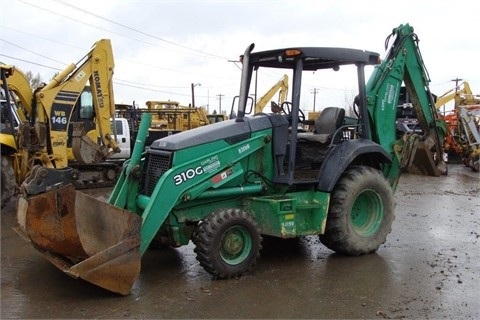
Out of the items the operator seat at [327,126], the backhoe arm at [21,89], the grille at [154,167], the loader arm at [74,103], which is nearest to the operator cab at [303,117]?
the operator seat at [327,126]

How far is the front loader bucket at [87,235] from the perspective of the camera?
4.75 m

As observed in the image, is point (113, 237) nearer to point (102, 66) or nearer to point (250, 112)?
point (250, 112)

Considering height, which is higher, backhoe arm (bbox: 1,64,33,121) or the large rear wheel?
backhoe arm (bbox: 1,64,33,121)

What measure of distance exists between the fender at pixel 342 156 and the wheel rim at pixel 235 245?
3.93 feet

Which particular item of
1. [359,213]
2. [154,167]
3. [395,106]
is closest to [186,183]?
[154,167]

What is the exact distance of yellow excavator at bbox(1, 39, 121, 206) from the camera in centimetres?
1043

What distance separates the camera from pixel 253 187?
5.96m

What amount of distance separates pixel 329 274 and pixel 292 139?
61.9 inches

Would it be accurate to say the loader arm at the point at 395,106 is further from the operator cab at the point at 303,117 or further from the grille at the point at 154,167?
the grille at the point at 154,167

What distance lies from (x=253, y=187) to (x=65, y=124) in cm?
714

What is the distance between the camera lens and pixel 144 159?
5.95 meters

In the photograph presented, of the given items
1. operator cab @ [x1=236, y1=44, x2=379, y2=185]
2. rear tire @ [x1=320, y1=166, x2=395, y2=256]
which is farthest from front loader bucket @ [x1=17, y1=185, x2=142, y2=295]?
rear tire @ [x1=320, y1=166, x2=395, y2=256]

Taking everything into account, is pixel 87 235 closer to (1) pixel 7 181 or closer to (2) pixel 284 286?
(2) pixel 284 286

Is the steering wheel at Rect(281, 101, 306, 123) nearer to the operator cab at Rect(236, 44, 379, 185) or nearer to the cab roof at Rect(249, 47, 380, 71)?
the operator cab at Rect(236, 44, 379, 185)
